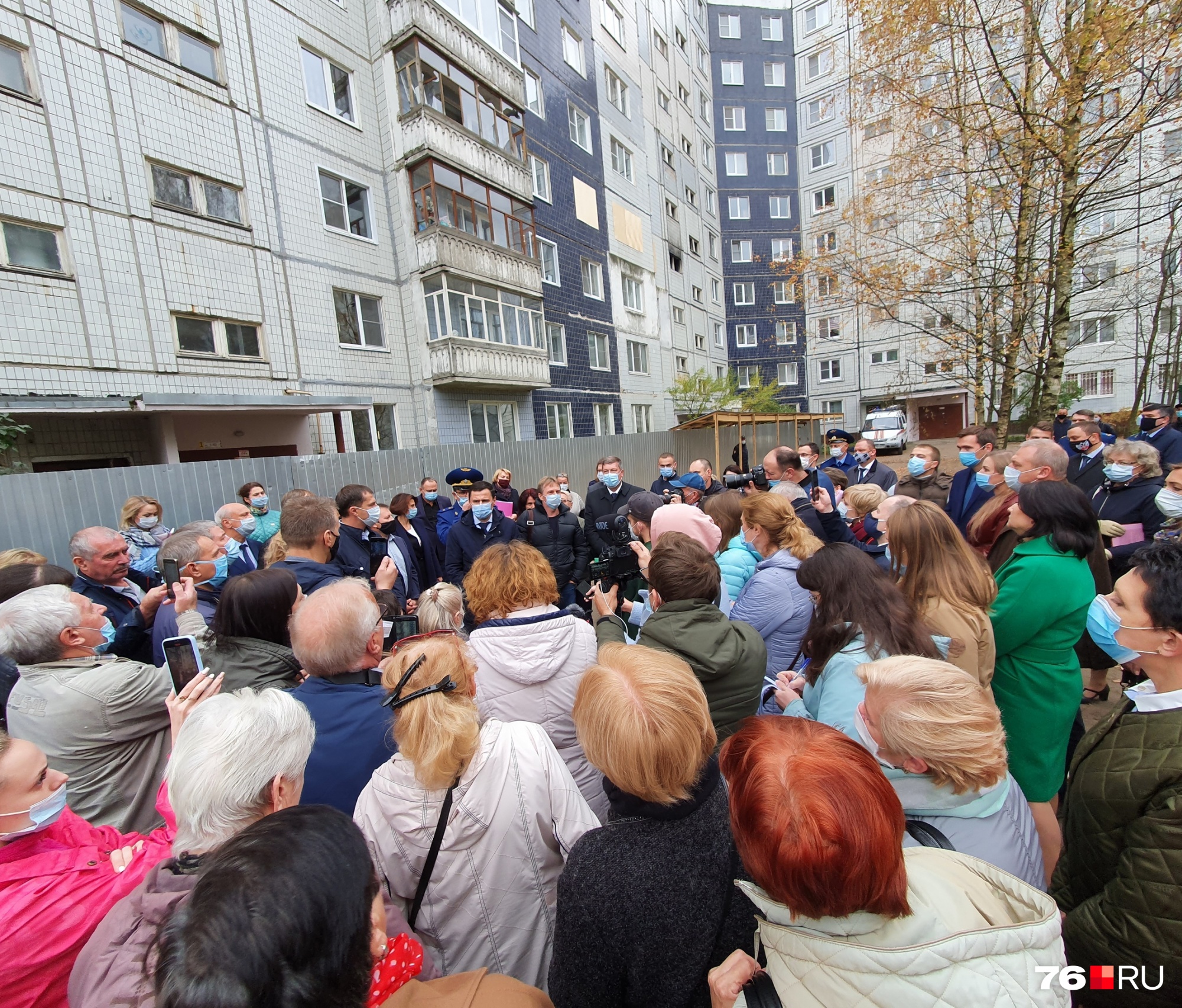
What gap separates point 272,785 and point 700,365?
29.2 metres

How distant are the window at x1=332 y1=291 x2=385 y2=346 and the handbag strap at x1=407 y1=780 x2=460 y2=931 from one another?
13402mm

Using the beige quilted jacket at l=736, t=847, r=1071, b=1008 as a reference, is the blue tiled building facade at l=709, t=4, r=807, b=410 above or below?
above

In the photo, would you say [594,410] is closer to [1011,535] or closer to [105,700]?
[1011,535]

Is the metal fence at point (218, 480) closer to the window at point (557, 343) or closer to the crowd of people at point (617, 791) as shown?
the crowd of people at point (617, 791)

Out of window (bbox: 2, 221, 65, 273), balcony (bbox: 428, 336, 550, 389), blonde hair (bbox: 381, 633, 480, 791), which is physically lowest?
blonde hair (bbox: 381, 633, 480, 791)

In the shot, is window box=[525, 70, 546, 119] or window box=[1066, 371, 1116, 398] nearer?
window box=[525, 70, 546, 119]

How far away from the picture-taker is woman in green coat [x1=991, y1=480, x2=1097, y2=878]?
2.33 metres

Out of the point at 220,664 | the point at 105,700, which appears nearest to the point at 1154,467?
the point at 220,664

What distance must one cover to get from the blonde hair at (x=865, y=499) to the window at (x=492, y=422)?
1113 centimetres

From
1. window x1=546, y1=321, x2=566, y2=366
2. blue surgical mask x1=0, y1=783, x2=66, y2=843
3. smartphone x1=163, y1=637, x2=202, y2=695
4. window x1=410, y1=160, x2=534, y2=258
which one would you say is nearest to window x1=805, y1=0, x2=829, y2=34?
window x1=410, y1=160, x2=534, y2=258

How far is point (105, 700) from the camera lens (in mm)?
1982

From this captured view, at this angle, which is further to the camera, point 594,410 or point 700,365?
point 700,365

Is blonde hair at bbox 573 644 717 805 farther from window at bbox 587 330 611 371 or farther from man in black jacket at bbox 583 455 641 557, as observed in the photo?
window at bbox 587 330 611 371

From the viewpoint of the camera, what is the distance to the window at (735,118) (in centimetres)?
3244
